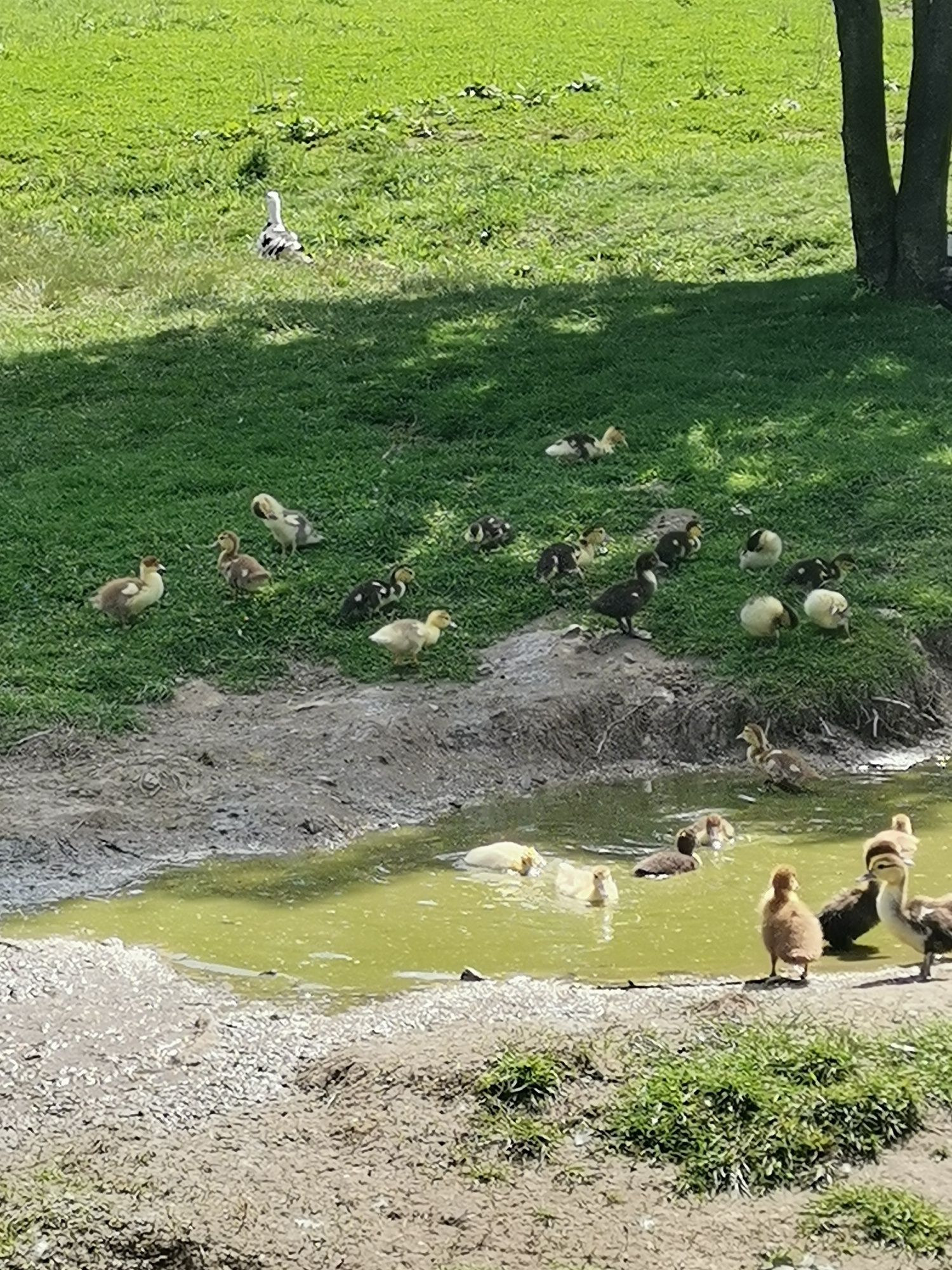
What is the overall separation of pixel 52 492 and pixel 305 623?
338 centimetres

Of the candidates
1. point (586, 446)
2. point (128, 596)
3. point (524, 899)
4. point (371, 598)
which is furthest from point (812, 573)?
point (128, 596)

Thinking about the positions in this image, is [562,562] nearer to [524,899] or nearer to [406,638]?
[406,638]

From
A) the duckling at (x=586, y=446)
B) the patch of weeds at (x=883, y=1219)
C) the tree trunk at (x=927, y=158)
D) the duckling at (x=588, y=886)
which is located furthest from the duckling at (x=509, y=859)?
the tree trunk at (x=927, y=158)

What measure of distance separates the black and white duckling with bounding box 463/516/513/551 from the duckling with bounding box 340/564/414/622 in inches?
34.8

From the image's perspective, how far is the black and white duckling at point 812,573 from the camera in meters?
12.7

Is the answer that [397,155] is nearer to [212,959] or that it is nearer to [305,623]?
[305,623]

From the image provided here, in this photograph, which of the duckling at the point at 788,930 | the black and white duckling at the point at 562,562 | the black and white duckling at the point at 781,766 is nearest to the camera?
the duckling at the point at 788,930

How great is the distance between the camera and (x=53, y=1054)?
24.4 ft

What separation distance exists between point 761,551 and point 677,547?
0.59 m

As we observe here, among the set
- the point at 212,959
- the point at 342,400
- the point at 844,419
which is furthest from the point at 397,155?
the point at 212,959

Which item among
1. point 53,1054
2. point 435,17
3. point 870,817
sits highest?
point 435,17

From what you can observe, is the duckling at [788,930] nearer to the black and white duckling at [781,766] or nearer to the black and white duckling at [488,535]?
the black and white duckling at [781,766]

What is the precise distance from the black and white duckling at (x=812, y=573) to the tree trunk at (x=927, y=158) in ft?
23.5

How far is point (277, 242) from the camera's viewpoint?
2341cm
